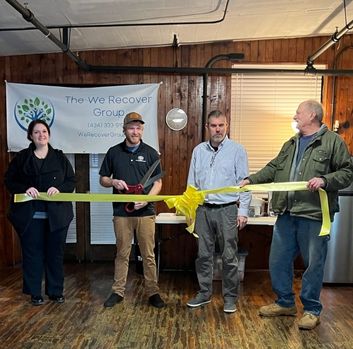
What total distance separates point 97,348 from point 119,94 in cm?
253

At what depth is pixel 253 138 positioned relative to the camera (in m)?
4.21

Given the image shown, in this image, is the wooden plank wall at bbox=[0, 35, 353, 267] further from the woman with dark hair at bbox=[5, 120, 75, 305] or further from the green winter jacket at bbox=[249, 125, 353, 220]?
the green winter jacket at bbox=[249, 125, 353, 220]

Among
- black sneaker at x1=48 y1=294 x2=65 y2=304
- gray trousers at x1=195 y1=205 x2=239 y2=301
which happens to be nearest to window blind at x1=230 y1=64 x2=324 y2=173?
gray trousers at x1=195 y1=205 x2=239 y2=301

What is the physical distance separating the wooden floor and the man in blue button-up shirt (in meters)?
0.24

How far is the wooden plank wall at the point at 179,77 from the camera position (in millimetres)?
4047

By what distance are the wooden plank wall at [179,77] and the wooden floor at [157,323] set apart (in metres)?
1.45

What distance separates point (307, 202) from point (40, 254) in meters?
2.09

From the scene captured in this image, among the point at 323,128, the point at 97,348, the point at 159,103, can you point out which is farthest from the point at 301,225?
the point at 159,103

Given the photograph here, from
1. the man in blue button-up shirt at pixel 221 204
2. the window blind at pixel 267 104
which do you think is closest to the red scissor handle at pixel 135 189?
the man in blue button-up shirt at pixel 221 204

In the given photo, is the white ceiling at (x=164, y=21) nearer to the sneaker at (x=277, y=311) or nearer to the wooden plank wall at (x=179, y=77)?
the wooden plank wall at (x=179, y=77)

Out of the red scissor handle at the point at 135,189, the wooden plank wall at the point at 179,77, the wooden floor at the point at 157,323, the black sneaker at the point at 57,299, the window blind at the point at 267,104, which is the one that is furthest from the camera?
the window blind at the point at 267,104

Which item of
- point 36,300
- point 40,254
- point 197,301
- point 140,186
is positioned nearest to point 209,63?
point 140,186

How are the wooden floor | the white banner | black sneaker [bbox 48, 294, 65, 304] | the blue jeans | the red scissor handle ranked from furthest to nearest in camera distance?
the white banner < black sneaker [bbox 48, 294, 65, 304] < the red scissor handle < the blue jeans < the wooden floor

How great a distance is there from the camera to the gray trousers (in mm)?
2871
